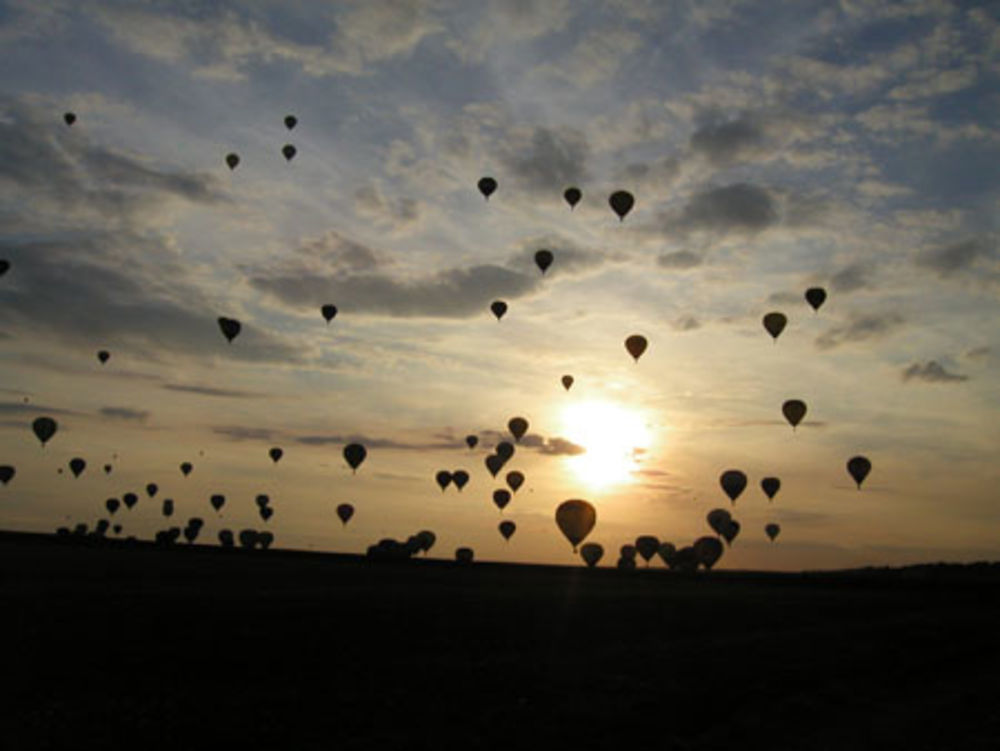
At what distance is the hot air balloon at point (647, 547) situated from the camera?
14262cm

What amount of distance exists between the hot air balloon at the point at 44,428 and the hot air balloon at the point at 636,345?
2160 inches

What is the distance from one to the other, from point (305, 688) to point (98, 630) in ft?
29.3

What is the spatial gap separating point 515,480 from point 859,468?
40158mm

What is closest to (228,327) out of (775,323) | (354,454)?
(354,454)

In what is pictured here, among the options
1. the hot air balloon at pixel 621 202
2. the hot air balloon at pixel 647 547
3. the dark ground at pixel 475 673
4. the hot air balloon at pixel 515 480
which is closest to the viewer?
the dark ground at pixel 475 673

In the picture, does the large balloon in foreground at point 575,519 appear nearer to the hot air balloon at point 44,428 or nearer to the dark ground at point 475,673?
the dark ground at point 475,673

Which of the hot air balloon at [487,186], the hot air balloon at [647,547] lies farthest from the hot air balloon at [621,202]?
the hot air balloon at [647,547]

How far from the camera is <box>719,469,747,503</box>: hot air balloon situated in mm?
91812

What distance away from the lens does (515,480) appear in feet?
361

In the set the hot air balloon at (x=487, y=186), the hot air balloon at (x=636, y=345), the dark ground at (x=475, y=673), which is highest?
the hot air balloon at (x=487, y=186)

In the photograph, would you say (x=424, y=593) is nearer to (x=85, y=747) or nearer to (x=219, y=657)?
(x=219, y=657)

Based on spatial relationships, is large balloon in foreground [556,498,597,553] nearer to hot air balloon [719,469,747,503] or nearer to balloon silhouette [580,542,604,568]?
hot air balloon [719,469,747,503]

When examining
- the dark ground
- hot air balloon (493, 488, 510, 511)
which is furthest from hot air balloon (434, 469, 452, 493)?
the dark ground

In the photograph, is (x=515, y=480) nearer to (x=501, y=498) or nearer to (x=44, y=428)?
(x=501, y=498)
